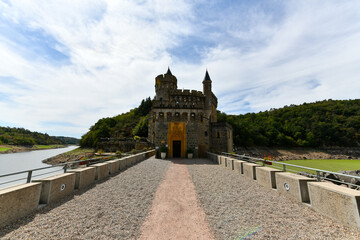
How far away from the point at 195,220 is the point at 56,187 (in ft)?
15.6

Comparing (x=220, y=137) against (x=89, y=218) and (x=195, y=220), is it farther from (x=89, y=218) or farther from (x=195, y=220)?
(x=89, y=218)

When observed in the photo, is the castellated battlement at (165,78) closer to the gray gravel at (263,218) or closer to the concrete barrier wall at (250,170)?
the concrete barrier wall at (250,170)

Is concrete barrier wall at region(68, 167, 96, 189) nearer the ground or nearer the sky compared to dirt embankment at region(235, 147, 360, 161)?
nearer the sky

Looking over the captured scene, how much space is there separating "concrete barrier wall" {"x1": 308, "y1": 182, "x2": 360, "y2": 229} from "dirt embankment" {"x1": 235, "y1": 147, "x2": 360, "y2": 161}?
4748cm

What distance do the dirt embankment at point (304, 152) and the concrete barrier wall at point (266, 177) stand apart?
44633 millimetres

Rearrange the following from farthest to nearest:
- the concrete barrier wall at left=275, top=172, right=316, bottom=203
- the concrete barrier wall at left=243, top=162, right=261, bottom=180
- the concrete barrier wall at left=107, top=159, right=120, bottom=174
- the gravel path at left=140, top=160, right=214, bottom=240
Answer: the concrete barrier wall at left=107, top=159, right=120, bottom=174 < the concrete barrier wall at left=243, top=162, right=261, bottom=180 < the concrete barrier wall at left=275, top=172, right=316, bottom=203 < the gravel path at left=140, top=160, right=214, bottom=240

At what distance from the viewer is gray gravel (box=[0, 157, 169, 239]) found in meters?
3.16

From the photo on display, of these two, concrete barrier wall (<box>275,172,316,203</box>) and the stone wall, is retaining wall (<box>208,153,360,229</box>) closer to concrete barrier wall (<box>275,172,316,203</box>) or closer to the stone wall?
concrete barrier wall (<box>275,172,316,203</box>)

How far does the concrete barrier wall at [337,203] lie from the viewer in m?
3.12

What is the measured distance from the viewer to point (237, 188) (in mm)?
6406

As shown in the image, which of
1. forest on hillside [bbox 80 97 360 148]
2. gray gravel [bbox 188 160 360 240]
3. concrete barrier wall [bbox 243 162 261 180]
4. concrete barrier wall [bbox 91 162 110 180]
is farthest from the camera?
forest on hillside [bbox 80 97 360 148]

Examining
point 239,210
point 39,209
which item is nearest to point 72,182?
point 39,209

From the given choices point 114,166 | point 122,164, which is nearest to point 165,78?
point 122,164

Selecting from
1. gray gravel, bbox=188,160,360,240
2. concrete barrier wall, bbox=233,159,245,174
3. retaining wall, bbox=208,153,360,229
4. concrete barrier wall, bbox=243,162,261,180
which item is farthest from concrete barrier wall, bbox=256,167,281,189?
concrete barrier wall, bbox=233,159,245,174
